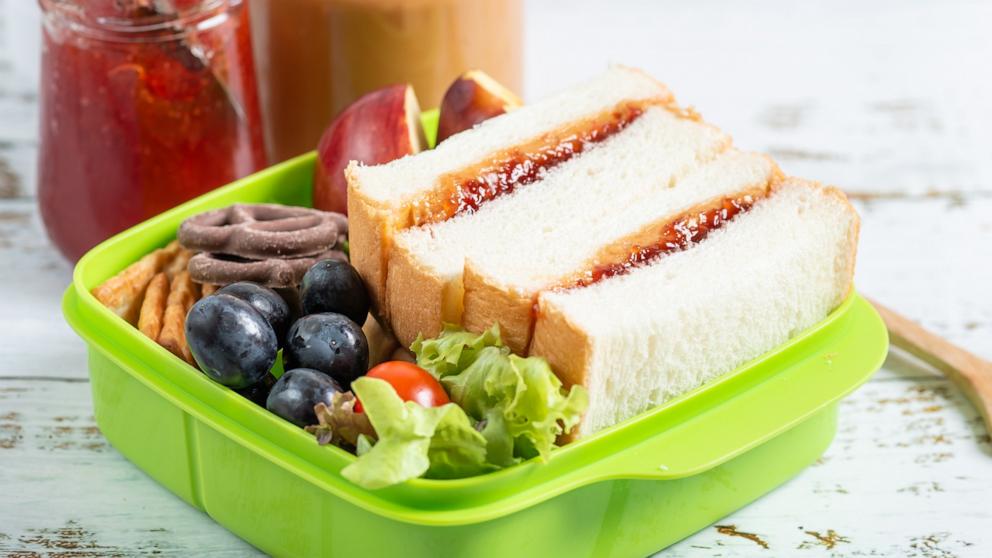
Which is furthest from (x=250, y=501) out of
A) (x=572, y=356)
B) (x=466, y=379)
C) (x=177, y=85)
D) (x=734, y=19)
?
(x=734, y=19)

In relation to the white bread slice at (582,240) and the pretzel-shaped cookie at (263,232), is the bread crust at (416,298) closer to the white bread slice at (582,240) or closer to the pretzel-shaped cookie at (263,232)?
the white bread slice at (582,240)

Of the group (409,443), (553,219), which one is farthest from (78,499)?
(553,219)

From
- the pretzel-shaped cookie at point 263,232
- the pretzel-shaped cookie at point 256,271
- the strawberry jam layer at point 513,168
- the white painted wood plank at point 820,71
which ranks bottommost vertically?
the white painted wood plank at point 820,71

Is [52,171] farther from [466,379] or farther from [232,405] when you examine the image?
[466,379]

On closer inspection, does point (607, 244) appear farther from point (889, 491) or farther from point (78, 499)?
point (78, 499)

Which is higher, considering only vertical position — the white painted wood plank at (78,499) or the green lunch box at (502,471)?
the green lunch box at (502,471)

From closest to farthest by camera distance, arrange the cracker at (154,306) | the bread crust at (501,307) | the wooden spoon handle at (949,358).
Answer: the bread crust at (501,307), the cracker at (154,306), the wooden spoon handle at (949,358)

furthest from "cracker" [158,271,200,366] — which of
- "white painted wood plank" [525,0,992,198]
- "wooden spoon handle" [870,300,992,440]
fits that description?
"white painted wood plank" [525,0,992,198]

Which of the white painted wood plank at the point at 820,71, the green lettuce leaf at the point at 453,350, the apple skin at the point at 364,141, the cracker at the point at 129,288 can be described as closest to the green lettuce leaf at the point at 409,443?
the green lettuce leaf at the point at 453,350
